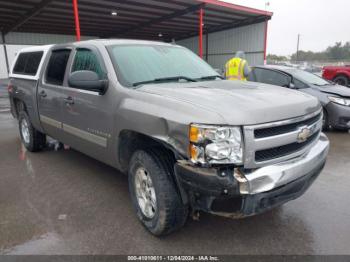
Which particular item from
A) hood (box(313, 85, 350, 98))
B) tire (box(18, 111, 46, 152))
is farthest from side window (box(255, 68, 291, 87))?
tire (box(18, 111, 46, 152))

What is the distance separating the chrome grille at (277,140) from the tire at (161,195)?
70 centimetres

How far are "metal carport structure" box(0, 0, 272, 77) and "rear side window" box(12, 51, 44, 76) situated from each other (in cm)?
713

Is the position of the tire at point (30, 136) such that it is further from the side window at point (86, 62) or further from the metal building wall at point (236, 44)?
the metal building wall at point (236, 44)

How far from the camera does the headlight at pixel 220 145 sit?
6.98ft

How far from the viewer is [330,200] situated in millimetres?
3459

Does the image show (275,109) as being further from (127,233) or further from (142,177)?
(127,233)

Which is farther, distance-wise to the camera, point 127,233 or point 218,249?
point 127,233

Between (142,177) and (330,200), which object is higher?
(142,177)

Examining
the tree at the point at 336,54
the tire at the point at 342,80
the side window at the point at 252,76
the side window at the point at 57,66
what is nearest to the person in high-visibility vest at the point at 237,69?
the side window at the point at 252,76

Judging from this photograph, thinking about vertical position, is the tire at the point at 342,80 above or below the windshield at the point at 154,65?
below

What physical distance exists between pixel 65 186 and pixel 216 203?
251cm

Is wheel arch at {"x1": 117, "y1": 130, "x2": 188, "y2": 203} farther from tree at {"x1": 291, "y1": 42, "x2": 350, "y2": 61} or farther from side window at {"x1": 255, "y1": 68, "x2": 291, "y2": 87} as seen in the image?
tree at {"x1": 291, "y1": 42, "x2": 350, "y2": 61}

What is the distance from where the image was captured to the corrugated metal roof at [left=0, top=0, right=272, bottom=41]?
50.8 feet

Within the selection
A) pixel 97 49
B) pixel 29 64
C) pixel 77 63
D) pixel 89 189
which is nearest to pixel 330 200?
pixel 89 189
